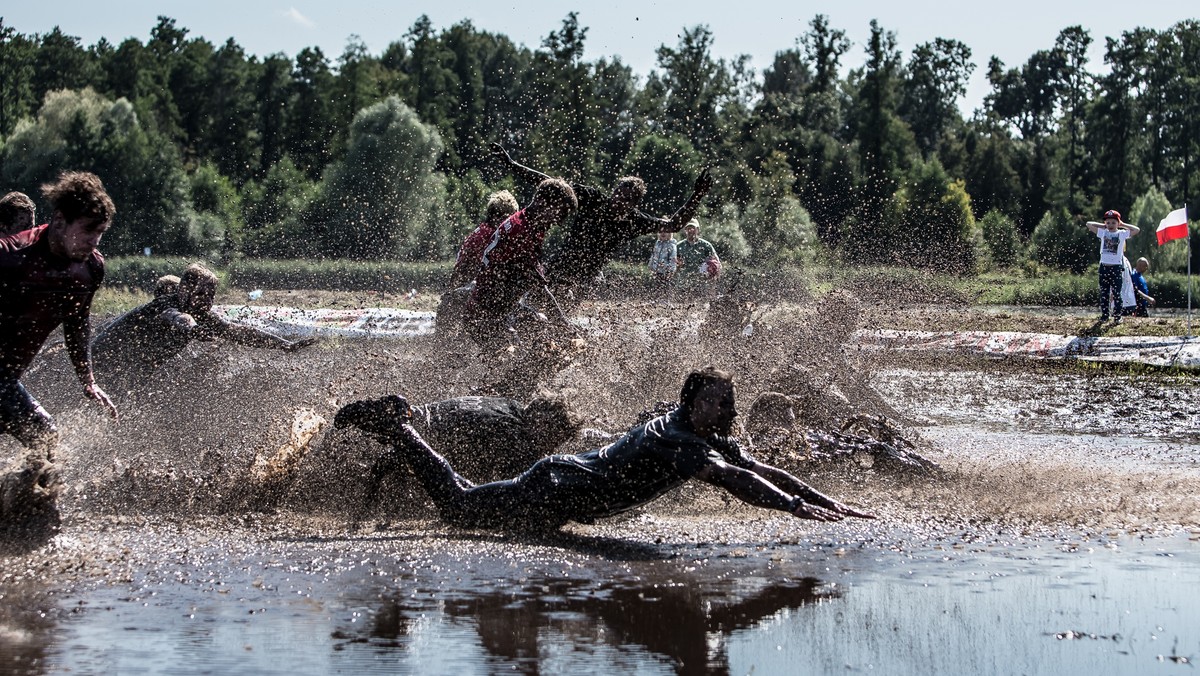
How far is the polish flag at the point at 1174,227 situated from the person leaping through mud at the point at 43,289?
1908 centimetres

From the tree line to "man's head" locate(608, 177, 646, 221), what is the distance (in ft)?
Result: 102

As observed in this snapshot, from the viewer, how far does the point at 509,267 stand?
11.1 metres

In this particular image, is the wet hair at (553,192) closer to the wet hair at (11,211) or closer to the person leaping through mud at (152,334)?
the person leaping through mud at (152,334)

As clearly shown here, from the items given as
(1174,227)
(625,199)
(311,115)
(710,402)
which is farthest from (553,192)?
(311,115)

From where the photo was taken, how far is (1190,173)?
6644 cm

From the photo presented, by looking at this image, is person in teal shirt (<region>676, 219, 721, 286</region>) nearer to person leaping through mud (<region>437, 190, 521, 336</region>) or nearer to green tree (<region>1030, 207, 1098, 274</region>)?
person leaping through mud (<region>437, 190, 521, 336</region>)

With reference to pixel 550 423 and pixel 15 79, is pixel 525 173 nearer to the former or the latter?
pixel 550 423

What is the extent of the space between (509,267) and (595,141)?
4953cm

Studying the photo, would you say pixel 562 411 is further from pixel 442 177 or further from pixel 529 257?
pixel 442 177

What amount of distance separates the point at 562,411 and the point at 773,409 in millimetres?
2444

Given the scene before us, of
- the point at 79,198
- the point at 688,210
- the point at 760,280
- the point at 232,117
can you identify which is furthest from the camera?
the point at 232,117

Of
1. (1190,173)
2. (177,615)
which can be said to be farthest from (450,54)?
(177,615)

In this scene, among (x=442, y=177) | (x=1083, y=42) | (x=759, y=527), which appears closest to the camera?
(x=759, y=527)

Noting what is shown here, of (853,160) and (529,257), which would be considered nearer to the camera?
(529,257)
